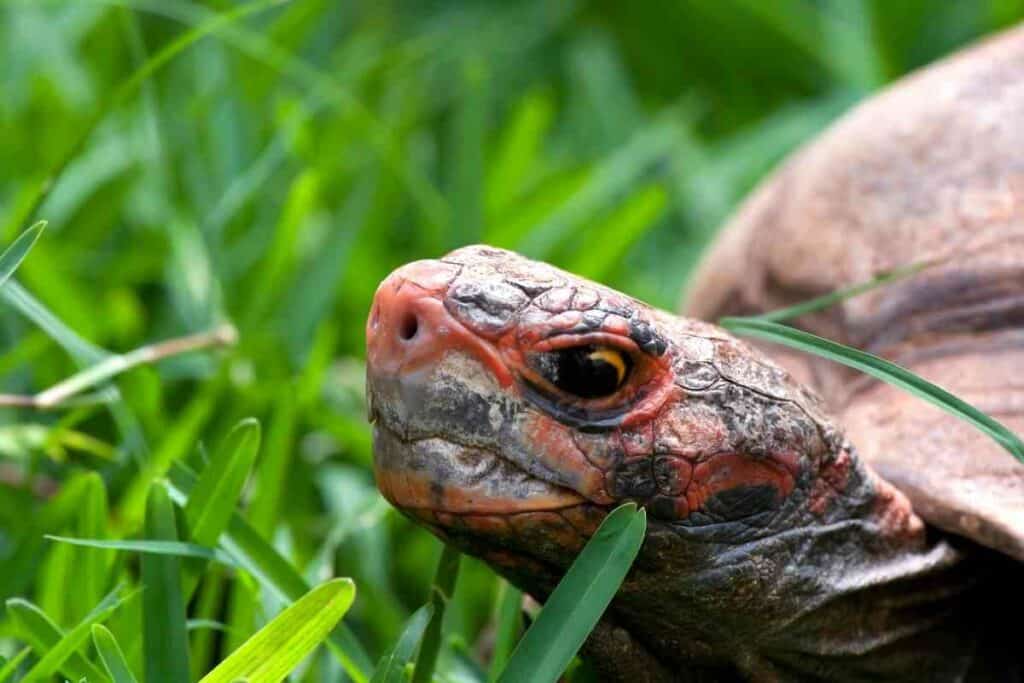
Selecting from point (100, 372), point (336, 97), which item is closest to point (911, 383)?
point (100, 372)

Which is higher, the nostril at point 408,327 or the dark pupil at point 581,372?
the dark pupil at point 581,372

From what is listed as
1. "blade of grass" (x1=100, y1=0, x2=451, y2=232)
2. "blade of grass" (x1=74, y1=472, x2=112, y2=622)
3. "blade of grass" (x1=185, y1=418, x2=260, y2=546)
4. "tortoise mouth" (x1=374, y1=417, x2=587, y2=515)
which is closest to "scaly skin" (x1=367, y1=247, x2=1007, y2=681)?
"tortoise mouth" (x1=374, y1=417, x2=587, y2=515)

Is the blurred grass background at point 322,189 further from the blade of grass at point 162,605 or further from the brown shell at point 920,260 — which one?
the brown shell at point 920,260

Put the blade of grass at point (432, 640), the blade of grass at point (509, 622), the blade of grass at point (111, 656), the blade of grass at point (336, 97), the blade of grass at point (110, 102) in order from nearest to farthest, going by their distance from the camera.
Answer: the blade of grass at point (111, 656) < the blade of grass at point (432, 640) < the blade of grass at point (509, 622) < the blade of grass at point (110, 102) < the blade of grass at point (336, 97)

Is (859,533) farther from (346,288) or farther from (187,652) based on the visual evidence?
(346,288)

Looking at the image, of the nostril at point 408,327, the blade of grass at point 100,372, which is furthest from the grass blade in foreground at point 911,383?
the blade of grass at point 100,372

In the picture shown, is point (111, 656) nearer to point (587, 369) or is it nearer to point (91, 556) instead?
point (91, 556)
